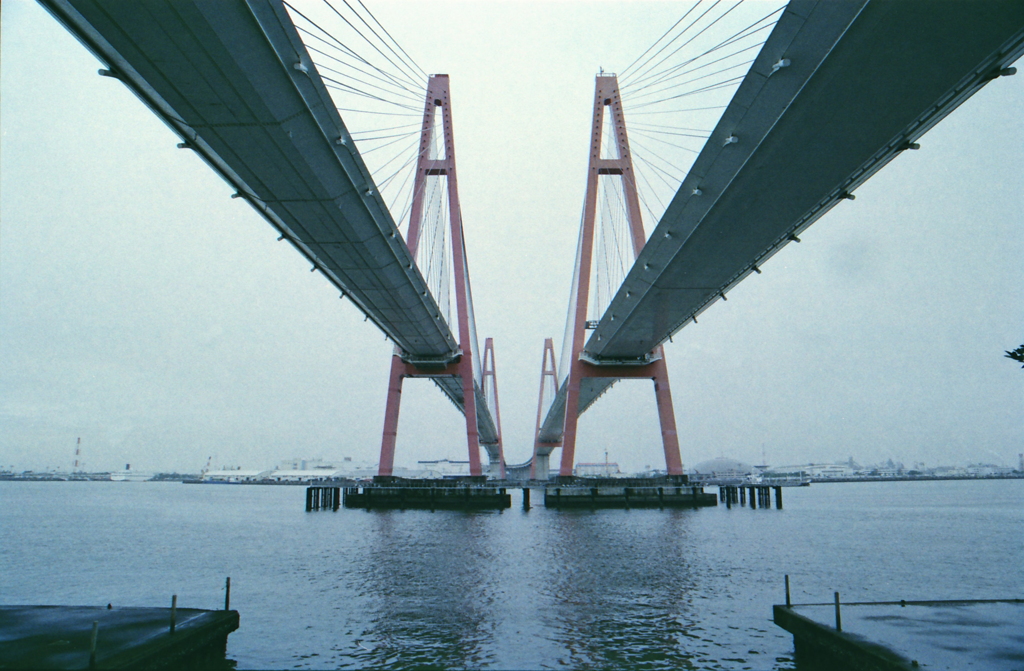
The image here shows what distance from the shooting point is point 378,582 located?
17734mm

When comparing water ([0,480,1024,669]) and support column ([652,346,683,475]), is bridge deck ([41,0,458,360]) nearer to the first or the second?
water ([0,480,1024,669])

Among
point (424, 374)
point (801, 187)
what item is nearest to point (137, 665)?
point (801, 187)

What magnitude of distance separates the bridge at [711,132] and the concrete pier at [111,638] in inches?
356

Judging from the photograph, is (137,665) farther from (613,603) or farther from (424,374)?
(424,374)

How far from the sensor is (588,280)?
40938 millimetres

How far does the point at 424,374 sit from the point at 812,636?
38620mm

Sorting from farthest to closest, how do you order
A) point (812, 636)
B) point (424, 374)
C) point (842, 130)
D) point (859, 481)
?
point (859, 481) < point (424, 374) < point (842, 130) < point (812, 636)

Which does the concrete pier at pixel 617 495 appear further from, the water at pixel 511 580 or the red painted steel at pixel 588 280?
the water at pixel 511 580

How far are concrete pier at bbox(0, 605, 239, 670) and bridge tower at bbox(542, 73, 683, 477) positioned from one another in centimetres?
3182

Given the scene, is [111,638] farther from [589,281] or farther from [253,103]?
[589,281]

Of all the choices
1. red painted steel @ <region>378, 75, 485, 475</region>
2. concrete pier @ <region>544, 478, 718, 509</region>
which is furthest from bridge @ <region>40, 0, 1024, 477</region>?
concrete pier @ <region>544, 478, 718, 509</region>

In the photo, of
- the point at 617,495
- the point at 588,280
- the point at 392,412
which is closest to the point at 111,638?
the point at 588,280

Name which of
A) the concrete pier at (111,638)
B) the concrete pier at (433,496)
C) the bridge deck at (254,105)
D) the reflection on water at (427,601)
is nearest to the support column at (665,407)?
the concrete pier at (433,496)

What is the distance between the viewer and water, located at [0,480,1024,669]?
1136 centimetres
